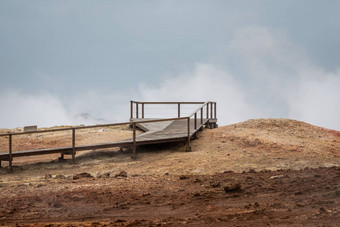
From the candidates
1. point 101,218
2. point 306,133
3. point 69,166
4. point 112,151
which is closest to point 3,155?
point 69,166

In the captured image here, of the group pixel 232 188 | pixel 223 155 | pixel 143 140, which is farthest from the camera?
pixel 143 140

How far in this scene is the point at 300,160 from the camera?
38.4 ft

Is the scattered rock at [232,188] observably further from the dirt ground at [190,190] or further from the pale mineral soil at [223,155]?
the pale mineral soil at [223,155]

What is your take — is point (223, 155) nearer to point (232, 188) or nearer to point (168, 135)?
point (168, 135)

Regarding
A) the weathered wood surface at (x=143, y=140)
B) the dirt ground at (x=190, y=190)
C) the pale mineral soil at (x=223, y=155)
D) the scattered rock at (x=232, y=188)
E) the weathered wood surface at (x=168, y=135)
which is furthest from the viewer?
the weathered wood surface at (x=168, y=135)

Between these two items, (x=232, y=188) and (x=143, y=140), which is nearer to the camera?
(x=232, y=188)

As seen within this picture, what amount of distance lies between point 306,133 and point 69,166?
1093cm

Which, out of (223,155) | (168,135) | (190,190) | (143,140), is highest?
(168,135)

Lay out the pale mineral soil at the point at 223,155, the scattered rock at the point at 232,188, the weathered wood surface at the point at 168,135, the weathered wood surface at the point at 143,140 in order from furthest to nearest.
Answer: the weathered wood surface at the point at 168,135 → the weathered wood surface at the point at 143,140 → the pale mineral soil at the point at 223,155 → the scattered rock at the point at 232,188

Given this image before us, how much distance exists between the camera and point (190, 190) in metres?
7.77

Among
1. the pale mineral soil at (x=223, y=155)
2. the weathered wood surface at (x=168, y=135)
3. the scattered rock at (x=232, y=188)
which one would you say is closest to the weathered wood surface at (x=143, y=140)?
the weathered wood surface at (x=168, y=135)

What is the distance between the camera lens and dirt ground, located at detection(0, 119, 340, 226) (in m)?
5.91

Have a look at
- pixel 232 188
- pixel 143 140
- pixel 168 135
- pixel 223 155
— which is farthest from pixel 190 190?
pixel 168 135

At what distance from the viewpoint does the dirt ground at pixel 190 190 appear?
5914mm
